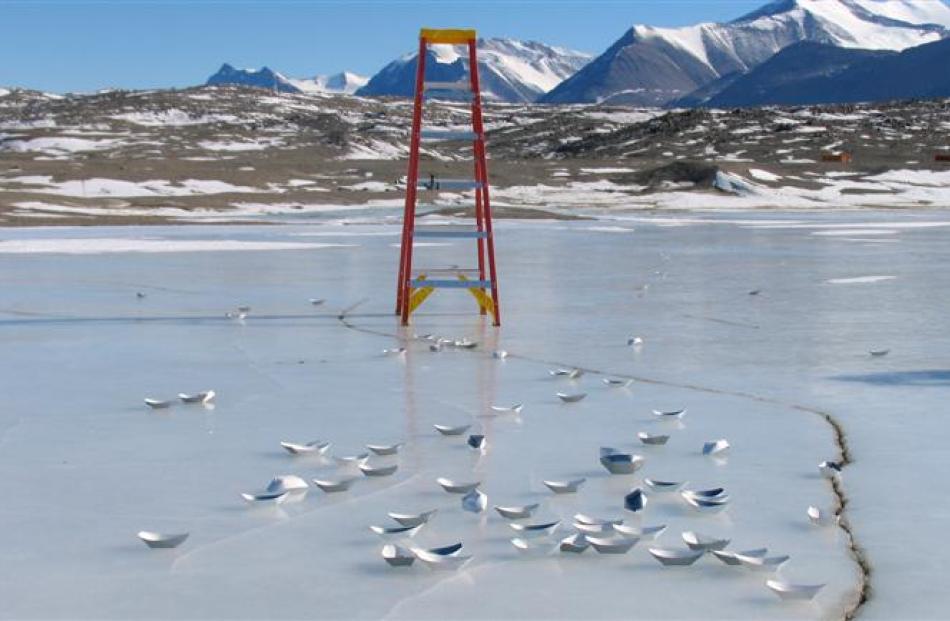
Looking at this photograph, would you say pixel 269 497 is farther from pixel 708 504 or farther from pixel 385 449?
pixel 708 504

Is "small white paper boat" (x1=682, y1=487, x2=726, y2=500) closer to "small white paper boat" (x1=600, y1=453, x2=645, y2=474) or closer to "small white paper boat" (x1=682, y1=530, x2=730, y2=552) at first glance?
"small white paper boat" (x1=600, y1=453, x2=645, y2=474)

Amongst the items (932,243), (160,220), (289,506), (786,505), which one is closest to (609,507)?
(786,505)

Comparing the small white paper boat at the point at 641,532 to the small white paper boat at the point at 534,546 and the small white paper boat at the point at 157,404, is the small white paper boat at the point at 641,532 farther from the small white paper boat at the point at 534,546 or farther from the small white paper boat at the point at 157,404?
the small white paper boat at the point at 157,404

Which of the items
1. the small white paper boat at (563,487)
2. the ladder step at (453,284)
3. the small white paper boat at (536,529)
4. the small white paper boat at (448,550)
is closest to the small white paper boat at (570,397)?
the small white paper boat at (563,487)

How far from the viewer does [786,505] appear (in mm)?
5703

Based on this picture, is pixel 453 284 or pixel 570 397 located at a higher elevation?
pixel 453 284

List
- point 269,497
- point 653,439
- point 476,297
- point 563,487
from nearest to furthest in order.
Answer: point 269,497
point 563,487
point 653,439
point 476,297

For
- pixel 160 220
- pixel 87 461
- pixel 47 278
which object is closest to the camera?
pixel 87 461

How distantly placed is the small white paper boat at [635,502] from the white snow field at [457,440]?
0.06 metres

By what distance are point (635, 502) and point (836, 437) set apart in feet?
6.32

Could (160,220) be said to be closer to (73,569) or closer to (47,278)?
(47,278)

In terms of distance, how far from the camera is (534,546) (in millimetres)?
5129

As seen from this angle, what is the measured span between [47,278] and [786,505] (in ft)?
47.0

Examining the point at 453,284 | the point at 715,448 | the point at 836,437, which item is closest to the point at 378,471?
the point at 715,448
